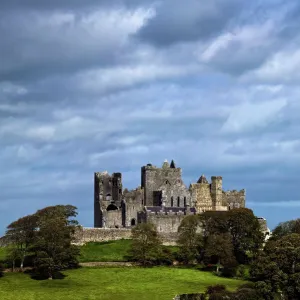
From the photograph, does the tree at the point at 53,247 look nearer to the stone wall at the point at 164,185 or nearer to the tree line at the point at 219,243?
the tree line at the point at 219,243

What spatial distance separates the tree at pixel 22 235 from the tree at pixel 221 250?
77.3ft

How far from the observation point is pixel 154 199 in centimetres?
13612

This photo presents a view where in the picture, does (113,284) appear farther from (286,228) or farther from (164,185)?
(164,185)

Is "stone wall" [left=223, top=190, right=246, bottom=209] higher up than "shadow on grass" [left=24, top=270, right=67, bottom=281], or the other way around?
"stone wall" [left=223, top=190, right=246, bottom=209]

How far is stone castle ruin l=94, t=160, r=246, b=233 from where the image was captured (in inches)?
4997

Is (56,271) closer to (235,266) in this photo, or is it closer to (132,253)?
(132,253)

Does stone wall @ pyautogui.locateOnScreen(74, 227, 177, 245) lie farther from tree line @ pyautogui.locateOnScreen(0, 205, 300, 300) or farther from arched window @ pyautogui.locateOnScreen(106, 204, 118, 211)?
arched window @ pyautogui.locateOnScreen(106, 204, 118, 211)

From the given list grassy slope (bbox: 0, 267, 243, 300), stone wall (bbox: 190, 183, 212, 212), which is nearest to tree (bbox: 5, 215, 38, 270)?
grassy slope (bbox: 0, 267, 243, 300)

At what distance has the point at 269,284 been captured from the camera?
83.2m

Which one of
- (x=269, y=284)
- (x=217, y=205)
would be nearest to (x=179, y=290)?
(x=269, y=284)

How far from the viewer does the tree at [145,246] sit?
109 m

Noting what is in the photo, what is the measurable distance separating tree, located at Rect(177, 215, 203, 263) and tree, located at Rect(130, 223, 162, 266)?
10.9ft

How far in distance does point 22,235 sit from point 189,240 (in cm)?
2318

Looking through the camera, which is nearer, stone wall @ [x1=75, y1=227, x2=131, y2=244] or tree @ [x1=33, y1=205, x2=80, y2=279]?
tree @ [x1=33, y1=205, x2=80, y2=279]
